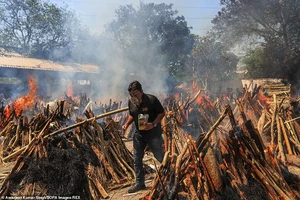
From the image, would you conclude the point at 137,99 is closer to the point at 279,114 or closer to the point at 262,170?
the point at 262,170

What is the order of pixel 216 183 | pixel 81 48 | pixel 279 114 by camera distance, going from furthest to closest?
pixel 81 48
pixel 279 114
pixel 216 183

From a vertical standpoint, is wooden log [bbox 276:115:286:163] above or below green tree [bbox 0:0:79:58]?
below

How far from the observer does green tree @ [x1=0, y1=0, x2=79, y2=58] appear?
30047 mm

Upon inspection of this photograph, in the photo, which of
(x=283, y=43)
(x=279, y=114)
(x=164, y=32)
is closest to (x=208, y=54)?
(x=164, y=32)

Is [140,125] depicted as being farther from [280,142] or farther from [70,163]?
[280,142]

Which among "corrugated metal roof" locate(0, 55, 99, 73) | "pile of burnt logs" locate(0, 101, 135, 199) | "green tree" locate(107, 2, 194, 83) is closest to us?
"pile of burnt logs" locate(0, 101, 135, 199)

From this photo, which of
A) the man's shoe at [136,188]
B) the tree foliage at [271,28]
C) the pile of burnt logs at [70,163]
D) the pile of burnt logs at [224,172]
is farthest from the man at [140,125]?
the tree foliage at [271,28]

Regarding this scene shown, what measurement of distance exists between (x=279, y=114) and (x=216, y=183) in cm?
454

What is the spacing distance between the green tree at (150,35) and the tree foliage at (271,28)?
4.35 meters

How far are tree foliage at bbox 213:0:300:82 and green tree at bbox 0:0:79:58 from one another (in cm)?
1666

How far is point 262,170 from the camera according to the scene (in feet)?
11.5

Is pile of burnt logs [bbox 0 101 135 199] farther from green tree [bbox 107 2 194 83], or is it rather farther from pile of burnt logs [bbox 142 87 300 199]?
green tree [bbox 107 2 194 83]

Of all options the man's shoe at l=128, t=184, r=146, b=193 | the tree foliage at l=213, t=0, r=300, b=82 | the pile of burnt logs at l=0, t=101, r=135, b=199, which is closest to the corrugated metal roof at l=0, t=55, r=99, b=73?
the tree foliage at l=213, t=0, r=300, b=82

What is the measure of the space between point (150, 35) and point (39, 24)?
14.2 meters
